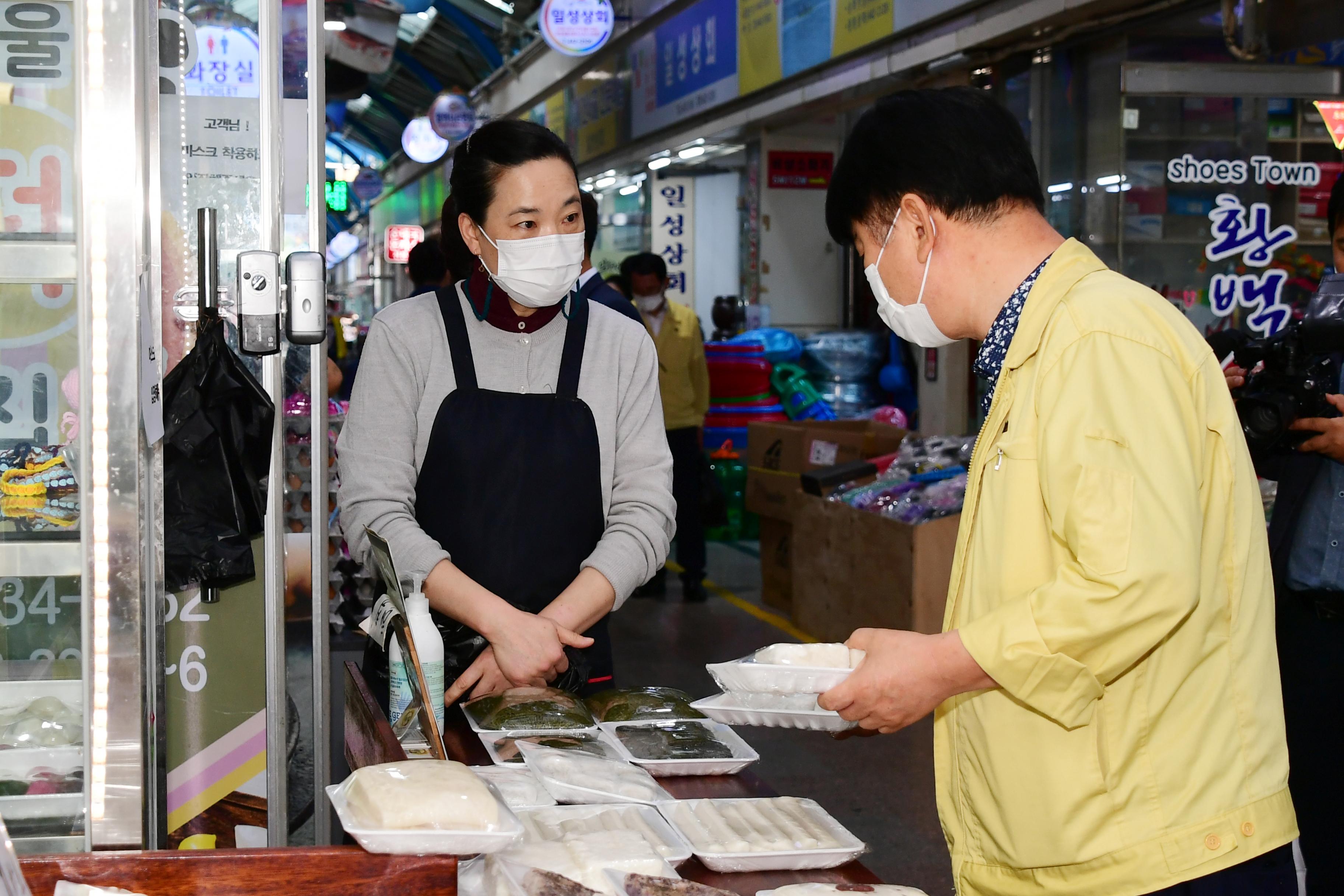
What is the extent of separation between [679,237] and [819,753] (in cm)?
789

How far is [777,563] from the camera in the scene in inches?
267

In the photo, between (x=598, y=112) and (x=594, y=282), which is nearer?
(x=594, y=282)

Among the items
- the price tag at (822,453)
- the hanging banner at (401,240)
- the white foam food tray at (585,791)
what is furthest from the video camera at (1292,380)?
the hanging banner at (401,240)

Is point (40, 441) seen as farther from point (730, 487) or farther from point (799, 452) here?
point (730, 487)

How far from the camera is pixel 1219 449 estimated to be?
1391 mm

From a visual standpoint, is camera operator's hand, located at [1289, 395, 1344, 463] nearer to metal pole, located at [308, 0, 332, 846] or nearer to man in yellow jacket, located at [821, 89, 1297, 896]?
man in yellow jacket, located at [821, 89, 1297, 896]


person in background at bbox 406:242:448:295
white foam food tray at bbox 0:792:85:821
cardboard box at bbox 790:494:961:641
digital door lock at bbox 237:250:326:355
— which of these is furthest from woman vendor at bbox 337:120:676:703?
person in background at bbox 406:242:448:295

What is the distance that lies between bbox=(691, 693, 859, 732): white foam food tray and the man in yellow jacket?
3.7 inches

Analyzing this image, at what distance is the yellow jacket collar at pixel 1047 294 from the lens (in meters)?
1.41

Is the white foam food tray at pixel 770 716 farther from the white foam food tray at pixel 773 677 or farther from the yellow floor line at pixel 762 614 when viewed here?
the yellow floor line at pixel 762 614

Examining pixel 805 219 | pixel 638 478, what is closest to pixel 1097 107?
pixel 805 219

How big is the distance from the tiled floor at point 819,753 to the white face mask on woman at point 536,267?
190cm

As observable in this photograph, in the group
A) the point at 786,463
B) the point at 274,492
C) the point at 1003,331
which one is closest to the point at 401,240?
the point at 786,463

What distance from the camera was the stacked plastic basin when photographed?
866 centimetres
